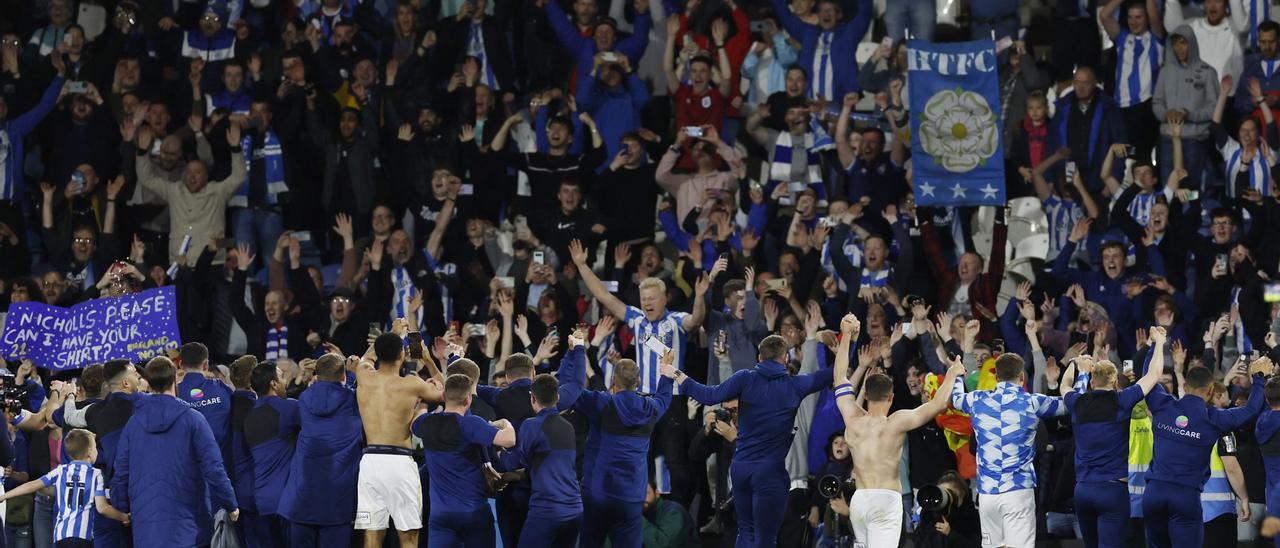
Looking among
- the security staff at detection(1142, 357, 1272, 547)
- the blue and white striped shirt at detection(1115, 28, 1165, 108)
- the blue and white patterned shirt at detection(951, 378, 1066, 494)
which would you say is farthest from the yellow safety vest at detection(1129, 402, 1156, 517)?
the blue and white striped shirt at detection(1115, 28, 1165, 108)

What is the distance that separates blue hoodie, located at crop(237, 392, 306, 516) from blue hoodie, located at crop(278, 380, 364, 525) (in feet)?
0.92

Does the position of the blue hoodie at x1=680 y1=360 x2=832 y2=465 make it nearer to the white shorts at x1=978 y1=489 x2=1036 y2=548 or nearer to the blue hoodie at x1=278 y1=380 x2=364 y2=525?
the white shorts at x1=978 y1=489 x2=1036 y2=548

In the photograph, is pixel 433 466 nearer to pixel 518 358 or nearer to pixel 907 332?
pixel 518 358

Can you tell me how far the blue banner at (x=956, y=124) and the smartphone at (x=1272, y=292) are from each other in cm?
327

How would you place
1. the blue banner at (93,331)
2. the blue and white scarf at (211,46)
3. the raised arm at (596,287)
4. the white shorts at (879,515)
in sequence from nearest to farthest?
the white shorts at (879,515) → the blue banner at (93,331) → the raised arm at (596,287) → the blue and white scarf at (211,46)

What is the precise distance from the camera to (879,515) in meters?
14.2

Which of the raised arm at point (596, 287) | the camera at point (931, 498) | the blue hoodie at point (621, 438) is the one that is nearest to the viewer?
the blue hoodie at point (621, 438)

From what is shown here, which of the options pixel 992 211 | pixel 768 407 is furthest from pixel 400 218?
pixel 768 407

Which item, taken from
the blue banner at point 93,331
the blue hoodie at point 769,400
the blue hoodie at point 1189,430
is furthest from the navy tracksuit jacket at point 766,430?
the blue banner at point 93,331

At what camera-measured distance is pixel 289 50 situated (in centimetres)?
2266

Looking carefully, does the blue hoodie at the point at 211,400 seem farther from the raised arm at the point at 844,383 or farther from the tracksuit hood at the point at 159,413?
the raised arm at the point at 844,383

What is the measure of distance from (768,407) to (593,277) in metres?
3.95

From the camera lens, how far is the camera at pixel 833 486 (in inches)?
606

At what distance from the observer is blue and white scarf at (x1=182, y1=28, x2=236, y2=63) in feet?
76.1
